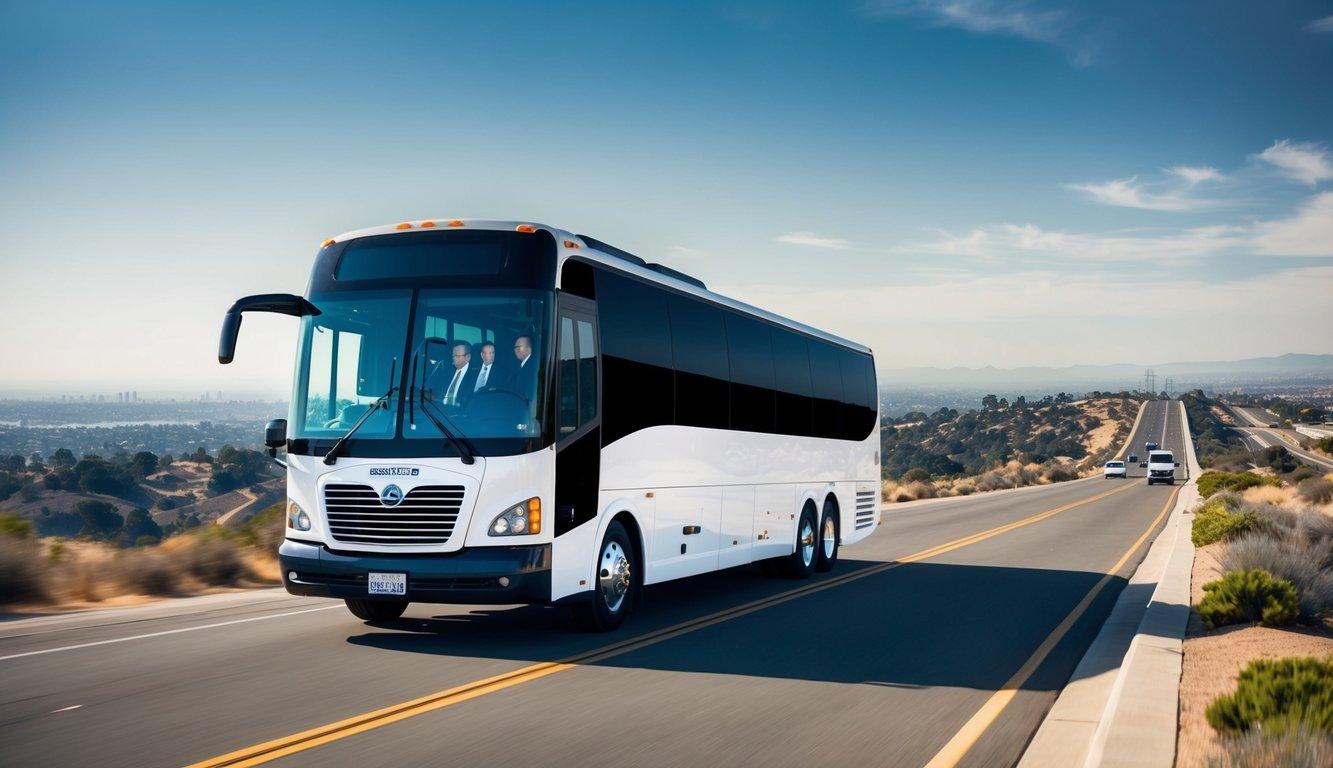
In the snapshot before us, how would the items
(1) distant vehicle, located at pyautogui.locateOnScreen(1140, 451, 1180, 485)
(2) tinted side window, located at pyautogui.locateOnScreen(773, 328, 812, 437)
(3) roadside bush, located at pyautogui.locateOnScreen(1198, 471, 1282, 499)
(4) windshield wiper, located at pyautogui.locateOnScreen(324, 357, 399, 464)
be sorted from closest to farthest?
1. (4) windshield wiper, located at pyautogui.locateOnScreen(324, 357, 399, 464)
2. (2) tinted side window, located at pyautogui.locateOnScreen(773, 328, 812, 437)
3. (3) roadside bush, located at pyautogui.locateOnScreen(1198, 471, 1282, 499)
4. (1) distant vehicle, located at pyautogui.locateOnScreen(1140, 451, 1180, 485)

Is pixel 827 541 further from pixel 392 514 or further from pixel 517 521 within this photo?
pixel 392 514

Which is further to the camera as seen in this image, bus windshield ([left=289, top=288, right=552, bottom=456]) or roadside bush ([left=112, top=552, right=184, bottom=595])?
roadside bush ([left=112, top=552, right=184, bottom=595])

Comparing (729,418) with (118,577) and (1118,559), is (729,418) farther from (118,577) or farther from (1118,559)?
(1118,559)

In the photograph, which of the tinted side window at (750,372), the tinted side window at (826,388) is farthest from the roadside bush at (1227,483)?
the tinted side window at (750,372)

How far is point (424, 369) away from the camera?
9719mm

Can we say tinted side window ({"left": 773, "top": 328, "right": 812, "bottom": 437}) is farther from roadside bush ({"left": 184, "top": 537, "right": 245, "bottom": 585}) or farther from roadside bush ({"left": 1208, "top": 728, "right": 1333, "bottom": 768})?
roadside bush ({"left": 1208, "top": 728, "right": 1333, "bottom": 768})

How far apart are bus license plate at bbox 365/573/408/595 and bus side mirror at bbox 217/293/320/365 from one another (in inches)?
85.0

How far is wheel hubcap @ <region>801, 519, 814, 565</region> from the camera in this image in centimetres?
1642

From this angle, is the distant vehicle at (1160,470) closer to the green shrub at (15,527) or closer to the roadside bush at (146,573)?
the roadside bush at (146,573)

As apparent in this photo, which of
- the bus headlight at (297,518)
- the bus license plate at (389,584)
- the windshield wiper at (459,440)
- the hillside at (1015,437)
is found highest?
the windshield wiper at (459,440)

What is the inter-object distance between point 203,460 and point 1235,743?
55452mm

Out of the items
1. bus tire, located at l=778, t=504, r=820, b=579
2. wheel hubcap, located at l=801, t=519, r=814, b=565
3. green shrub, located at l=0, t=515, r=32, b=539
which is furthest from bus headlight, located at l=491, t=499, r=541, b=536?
green shrub, located at l=0, t=515, r=32, b=539

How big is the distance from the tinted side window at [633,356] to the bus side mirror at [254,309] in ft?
8.82

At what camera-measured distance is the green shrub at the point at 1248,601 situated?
1119 cm
